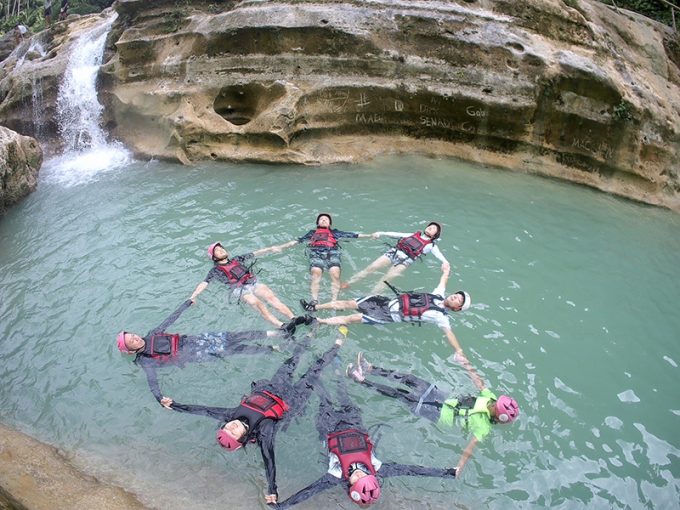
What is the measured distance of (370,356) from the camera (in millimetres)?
7492

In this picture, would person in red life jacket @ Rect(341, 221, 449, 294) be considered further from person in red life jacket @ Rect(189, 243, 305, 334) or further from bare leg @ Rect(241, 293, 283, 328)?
bare leg @ Rect(241, 293, 283, 328)

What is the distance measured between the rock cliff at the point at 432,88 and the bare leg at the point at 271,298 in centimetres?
606

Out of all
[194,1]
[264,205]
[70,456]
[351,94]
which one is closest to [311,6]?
[351,94]

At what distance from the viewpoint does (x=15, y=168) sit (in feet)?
40.7

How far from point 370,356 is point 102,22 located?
19206 mm

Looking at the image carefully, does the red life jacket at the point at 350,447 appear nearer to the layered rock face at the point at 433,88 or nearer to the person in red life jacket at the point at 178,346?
the person in red life jacket at the point at 178,346

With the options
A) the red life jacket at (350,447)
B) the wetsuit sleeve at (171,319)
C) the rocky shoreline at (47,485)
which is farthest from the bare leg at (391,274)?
the rocky shoreline at (47,485)

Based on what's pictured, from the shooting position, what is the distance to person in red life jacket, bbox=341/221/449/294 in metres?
9.18

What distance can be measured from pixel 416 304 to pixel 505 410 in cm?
231

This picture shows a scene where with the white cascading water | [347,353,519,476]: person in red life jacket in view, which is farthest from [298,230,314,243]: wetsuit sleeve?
the white cascading water

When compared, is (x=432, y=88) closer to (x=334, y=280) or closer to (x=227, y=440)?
(x=334, y=280)

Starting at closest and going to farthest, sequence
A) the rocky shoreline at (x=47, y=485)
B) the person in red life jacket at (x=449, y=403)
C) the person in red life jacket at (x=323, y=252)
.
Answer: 1. the rocky shoreline at (x=47, y=485)
2. the person in red life jacket at (x=449, y=403)
3. the person in red life jacket at (x=323, y=252)

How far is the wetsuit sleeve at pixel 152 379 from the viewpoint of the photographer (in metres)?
6.52

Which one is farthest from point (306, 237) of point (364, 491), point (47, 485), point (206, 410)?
point (47, 485)
